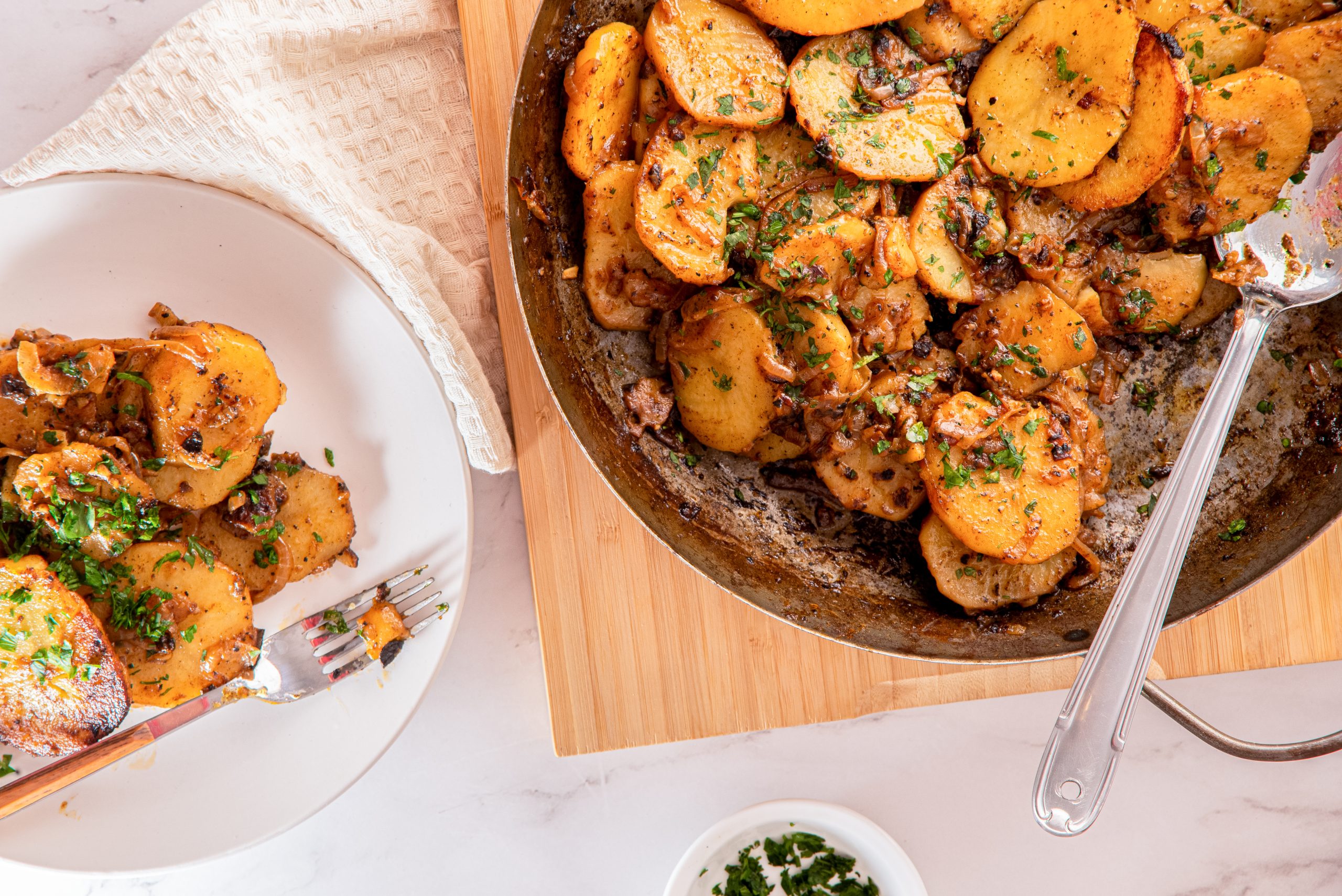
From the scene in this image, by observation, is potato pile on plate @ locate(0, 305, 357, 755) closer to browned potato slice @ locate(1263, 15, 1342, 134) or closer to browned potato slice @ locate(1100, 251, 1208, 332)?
browned potato slice @ locate(1100, 251, 1208, 332)

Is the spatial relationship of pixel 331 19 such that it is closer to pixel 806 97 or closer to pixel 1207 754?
pixel 806 97

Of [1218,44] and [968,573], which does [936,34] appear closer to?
[1218,44]

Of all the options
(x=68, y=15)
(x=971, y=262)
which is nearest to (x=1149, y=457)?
(x=971, y=262)

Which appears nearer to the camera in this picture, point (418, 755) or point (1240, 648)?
point (1240, 648)

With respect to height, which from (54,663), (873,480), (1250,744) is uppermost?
(54,663)

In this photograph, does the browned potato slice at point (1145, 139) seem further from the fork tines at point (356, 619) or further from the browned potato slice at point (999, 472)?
the fork tines at point (356, 619)

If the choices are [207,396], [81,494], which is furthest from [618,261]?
[81,494]

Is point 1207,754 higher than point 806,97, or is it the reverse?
point 806,97
